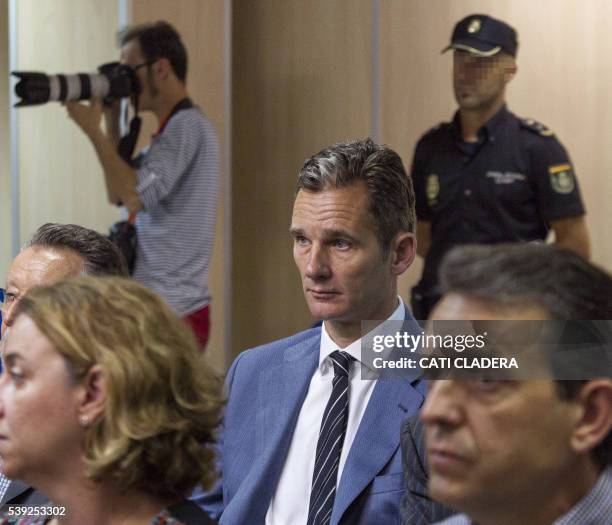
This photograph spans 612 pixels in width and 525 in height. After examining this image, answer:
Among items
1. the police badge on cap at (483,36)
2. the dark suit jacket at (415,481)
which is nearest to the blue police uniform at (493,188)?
the police badge on cap at (483,36)

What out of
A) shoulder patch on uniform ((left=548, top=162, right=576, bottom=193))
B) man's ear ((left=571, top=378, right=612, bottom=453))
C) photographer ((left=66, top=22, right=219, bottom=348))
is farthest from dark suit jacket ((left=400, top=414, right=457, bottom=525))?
photographer ((left=66, top=22, right=219, bottom=348))

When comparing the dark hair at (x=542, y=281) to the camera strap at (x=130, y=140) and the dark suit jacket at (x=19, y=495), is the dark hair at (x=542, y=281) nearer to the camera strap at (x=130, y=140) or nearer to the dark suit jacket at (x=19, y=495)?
the dark suit jacket at (x=19, y=495)

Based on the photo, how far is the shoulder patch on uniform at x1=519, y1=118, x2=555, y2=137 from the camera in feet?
11.0

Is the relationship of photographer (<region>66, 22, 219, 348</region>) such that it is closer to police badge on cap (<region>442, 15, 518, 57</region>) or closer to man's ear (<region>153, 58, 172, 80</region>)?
man's ear (<region>153, 58, 172, 80</region>)

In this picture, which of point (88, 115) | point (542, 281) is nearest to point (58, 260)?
point (542, 281)

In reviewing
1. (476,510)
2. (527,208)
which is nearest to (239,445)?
(476,510)

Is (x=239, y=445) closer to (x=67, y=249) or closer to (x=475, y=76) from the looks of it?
(x=67, y=249)

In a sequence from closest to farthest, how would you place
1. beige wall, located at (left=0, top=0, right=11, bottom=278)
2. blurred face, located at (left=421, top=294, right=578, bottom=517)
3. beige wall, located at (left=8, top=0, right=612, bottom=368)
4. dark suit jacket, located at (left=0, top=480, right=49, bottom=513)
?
blurred face, located at (left=421, top=294, right=578, bottom=517) → dark suit jacket, located at (left=0, top=480, right=49, bottom=513) → beige wall, located at (left=8, top=0, right=612, bottom=368) → beige wall, located at (left=0, top=0, right=11, bottom=278)

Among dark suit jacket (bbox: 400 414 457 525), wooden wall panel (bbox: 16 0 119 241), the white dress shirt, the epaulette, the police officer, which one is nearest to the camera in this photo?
dark suit jacket (bbox: 400 414 457 525)

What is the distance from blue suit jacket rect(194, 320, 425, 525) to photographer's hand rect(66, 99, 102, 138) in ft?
6.51

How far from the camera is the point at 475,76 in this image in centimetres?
345

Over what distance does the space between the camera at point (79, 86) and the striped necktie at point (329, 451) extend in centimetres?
221

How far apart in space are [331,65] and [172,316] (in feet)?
9.60

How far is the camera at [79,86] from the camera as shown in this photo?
377cm
